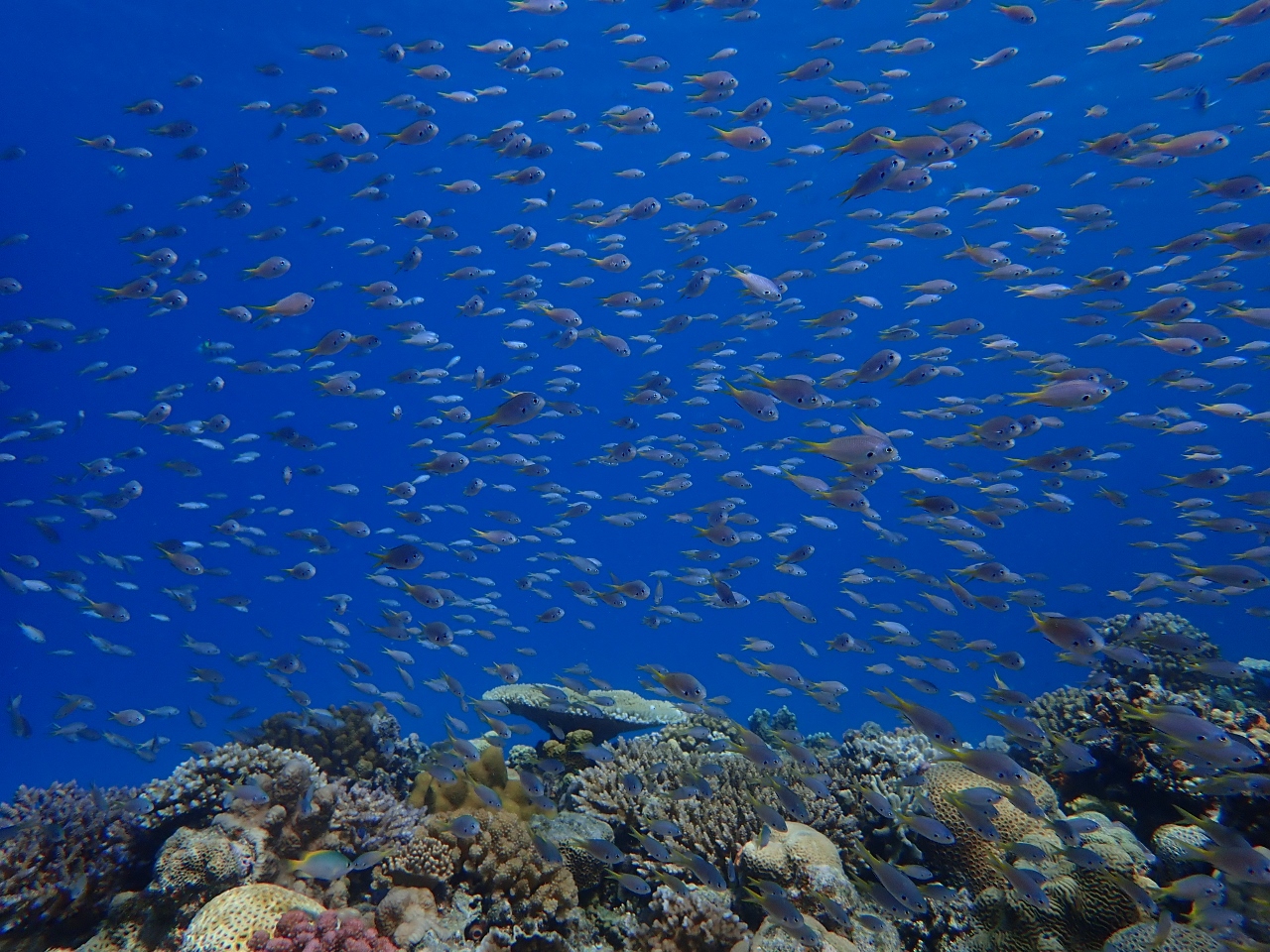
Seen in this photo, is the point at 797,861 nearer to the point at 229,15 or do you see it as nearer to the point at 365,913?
the point at 365,913

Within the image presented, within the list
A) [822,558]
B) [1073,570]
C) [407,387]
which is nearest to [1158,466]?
[1073,570]

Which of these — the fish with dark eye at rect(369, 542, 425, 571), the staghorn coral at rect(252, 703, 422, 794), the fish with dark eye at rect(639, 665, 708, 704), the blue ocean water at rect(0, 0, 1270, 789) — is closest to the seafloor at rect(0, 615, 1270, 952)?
the staghorn coral at rect(252, 703, 422, 794)

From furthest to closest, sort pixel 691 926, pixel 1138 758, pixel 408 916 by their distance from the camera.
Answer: pixel 1138 758 < pixel 408 916 < pixel 691 926

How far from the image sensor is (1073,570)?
247 ft

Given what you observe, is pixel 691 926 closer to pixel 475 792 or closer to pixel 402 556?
pixel 475 792

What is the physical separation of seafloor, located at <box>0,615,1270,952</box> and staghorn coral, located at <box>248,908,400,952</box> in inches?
0.6

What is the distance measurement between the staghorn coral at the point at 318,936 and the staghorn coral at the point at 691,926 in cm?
158

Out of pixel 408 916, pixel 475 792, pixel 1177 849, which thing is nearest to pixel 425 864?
pixel 408 916

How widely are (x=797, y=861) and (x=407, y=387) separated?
59826 millimetres

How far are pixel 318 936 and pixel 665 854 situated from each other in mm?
2256

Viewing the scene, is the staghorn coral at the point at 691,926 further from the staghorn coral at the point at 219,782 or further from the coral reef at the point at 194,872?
the staghorn coral at the point at 219,782

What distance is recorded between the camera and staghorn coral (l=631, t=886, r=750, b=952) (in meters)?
4.13

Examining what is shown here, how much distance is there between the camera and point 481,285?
23688mm

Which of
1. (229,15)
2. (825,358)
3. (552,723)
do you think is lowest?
(552,723)
